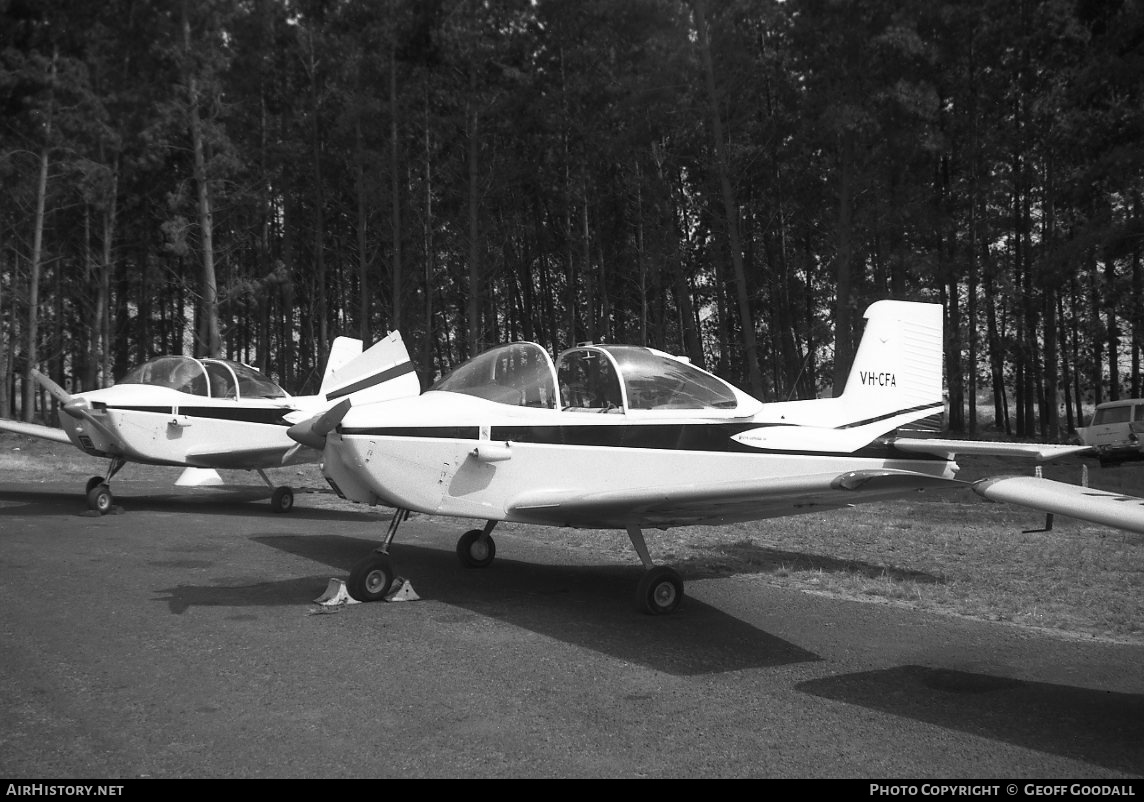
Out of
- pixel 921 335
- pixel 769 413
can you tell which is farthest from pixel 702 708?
pixel 921 335

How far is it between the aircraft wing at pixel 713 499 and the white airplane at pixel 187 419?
6.13 metres

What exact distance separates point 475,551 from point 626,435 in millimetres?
2242

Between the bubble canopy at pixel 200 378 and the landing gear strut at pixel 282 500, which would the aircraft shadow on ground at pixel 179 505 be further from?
the bubble canopy at pixel 200 378

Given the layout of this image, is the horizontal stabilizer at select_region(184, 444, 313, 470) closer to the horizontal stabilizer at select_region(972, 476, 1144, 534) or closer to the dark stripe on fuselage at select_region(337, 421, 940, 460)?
the dark stripe on fuselage at select_region(337, 421, 940, 460)

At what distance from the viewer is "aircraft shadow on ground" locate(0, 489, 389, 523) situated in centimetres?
1269

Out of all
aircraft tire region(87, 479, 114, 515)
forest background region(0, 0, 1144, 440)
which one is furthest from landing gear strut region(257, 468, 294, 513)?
forest background region(0, 0, 1144, 440)

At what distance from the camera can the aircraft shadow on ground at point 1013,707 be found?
3.97m

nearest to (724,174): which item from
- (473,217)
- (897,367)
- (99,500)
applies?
(473,217)

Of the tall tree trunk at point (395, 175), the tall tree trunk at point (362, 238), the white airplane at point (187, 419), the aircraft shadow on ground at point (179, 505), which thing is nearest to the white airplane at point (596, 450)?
the white airplane at point (187, 419)

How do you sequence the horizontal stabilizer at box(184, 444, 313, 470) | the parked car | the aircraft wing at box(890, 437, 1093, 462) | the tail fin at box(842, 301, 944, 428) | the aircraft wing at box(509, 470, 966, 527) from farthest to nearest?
the parked car → the horizontal stabilizer at box(184, 444, 313, 470) → the tail fin at box(842, 301, 944, 428) → the aircraft wing at box(890, 437, 1093, 462) → the aircraft wing at box(509, 470, 966, 527)

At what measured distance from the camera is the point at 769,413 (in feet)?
26.5

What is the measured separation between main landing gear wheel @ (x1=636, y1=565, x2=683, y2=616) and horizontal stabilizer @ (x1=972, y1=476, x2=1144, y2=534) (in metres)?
2.81

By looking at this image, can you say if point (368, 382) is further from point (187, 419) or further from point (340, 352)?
point (340, 352)

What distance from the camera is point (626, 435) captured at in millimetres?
7301
